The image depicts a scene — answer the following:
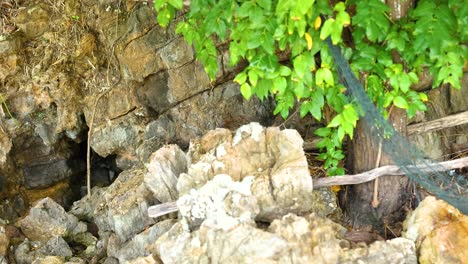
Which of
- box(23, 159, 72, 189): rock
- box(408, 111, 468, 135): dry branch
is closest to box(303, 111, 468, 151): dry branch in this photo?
box(408, 111, 468, 135): dry branch

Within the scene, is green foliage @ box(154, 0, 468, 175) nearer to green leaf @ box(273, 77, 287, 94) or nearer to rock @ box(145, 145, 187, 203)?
green leaf @ box(273, 77, 287, 94)

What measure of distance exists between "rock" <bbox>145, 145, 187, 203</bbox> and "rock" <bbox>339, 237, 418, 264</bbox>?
1816mm

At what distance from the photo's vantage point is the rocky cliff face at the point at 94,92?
551 cm

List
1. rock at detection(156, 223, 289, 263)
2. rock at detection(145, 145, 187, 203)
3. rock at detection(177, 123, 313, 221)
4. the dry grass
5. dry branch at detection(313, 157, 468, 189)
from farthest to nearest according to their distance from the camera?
1. the dry grass
2. rock at detection(145, 145, 187, 203)
3. dry branch at detection(313, 157, 468, 189)
4. rock at detection(177, 123, 313, 221)
5. rock at detection(156, 223, 289, 263)

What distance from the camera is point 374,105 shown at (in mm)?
3725

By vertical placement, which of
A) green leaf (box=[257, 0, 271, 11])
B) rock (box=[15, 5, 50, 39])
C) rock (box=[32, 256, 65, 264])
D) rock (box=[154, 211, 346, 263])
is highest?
rock (box=[15, 5, 50, 39])

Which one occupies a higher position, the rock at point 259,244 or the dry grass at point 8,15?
the dry grass at point 8,15

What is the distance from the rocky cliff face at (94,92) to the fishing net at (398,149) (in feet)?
5.92

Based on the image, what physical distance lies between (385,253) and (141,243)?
2344 millimetres

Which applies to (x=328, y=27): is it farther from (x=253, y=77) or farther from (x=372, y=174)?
(x=372, y=174)

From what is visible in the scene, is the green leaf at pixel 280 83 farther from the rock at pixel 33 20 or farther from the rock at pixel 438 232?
the rock at pixel 33 20

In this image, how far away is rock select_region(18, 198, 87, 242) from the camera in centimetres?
549

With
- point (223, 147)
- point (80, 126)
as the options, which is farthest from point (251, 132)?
point (80, 126)

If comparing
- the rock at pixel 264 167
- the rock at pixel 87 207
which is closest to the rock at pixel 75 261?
the rock at pixel 87 207
